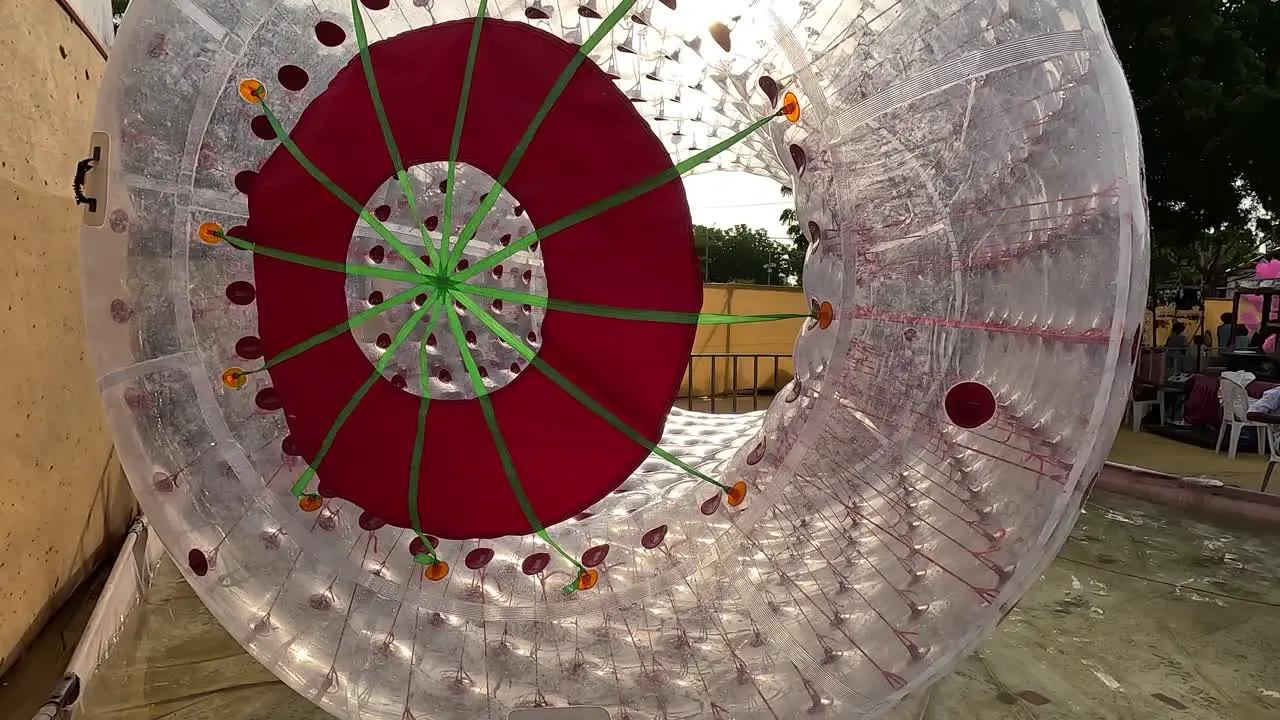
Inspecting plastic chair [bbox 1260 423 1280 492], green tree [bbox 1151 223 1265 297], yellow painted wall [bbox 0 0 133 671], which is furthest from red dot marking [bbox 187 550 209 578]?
green tree [bbox 1151 223 1265 297]

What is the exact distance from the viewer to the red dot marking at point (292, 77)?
1142mm

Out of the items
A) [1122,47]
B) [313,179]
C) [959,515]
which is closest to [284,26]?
[313,179]

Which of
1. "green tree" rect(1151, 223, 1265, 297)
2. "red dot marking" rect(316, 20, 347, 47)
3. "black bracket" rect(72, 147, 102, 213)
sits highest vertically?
"green tree" rect(1151, 223, 1265, 297)

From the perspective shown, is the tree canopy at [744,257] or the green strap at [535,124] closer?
the green strap at [535,124]

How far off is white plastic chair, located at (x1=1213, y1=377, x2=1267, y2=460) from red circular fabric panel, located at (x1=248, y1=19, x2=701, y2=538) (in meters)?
5.33

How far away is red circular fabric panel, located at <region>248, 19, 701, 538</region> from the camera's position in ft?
3.39

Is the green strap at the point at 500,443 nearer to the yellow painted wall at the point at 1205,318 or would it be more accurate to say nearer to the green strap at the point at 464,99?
the green strap at the point at 464,99

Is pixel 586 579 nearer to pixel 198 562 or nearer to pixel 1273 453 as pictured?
pixel 198 562

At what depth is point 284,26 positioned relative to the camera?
1129mm

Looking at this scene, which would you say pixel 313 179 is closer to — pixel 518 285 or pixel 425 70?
pixel 425 70

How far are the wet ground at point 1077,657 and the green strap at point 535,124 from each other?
1.52 meters

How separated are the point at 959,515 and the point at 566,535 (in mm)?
640

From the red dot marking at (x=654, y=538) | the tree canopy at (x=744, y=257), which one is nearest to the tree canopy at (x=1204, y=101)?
the tree canopy at (x=744, y=257)

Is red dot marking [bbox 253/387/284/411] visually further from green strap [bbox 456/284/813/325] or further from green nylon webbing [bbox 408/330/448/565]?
green strap [bbox 456/284/813/325]
